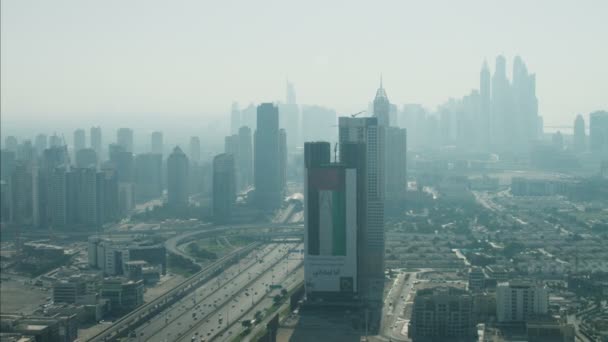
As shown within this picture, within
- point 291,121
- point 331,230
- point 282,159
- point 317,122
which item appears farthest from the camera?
point 291,121

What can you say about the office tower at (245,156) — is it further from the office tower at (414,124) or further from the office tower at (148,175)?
the office tower at (414,124)

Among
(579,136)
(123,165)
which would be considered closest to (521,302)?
(123,165)

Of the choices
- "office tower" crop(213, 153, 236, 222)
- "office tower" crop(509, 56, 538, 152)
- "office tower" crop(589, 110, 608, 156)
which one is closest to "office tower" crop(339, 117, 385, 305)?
"office tower" crop(213, 153, 236, 222)

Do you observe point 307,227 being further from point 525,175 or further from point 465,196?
point 525,175

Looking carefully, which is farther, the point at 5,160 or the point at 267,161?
the point at 5,160

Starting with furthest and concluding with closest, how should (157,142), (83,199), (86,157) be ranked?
(157,142), (86,157), (83,199)

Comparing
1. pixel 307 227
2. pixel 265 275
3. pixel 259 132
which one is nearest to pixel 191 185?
pixel 259 132

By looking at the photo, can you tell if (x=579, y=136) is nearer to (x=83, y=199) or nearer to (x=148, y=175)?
(x=148, y=175)
